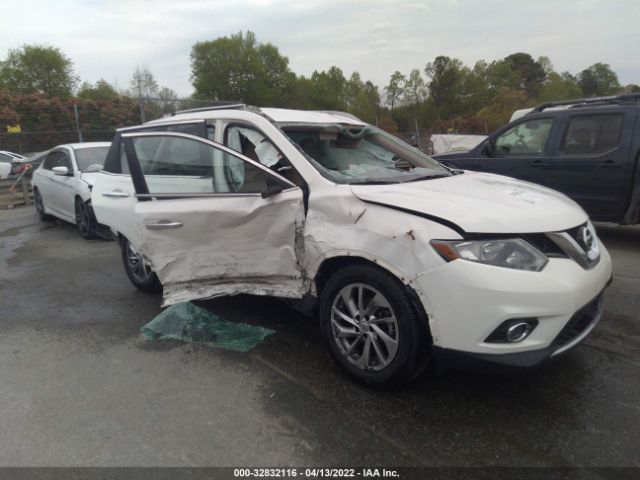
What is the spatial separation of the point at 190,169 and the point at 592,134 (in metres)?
5.41

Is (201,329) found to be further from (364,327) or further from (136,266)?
(364,327)

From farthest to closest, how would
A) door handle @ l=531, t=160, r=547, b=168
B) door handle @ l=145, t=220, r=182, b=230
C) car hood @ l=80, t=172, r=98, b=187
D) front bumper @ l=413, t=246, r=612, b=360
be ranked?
car hood @ l=80, t=172, r=98, b=187 → door handle @ l=531, t=160, r=547, b=168 → door handle @ l=145, t=220, r=182, b=230 → front bumper @ l=413, t=246, r=612, b=360

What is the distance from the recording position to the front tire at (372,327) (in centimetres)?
263

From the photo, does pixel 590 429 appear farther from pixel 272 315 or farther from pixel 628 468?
pixel 272 315

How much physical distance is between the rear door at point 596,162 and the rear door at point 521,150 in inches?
6.6

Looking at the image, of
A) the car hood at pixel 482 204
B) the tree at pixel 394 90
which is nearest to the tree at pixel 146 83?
the tree at pixel 394 90

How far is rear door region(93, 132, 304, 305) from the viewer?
3271 millimetres

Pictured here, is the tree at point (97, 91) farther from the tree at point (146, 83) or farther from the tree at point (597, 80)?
the tree at point (597, 80)

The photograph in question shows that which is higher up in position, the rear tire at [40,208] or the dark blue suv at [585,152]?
the dark blue suv at [585,152]

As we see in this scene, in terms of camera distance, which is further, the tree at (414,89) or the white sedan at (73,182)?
the tree at (414,89)

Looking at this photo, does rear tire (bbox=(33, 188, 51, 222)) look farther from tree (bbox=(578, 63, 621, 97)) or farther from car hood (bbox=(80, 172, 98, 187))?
tree (bbox=(578, 63, 621, 97))

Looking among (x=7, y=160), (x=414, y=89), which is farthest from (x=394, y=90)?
(x=7, y=160)

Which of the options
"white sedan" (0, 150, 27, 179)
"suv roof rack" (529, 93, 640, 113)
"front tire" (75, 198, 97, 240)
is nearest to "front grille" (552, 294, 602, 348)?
"suv roof rack" (529, 93, 640, 113)

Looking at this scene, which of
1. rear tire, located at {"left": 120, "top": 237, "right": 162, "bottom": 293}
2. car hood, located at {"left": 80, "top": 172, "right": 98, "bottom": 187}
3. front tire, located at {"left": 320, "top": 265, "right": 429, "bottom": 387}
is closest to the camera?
front tire, located at {"left": 320, "top": 265, "right": 429, "bottom": 387}
